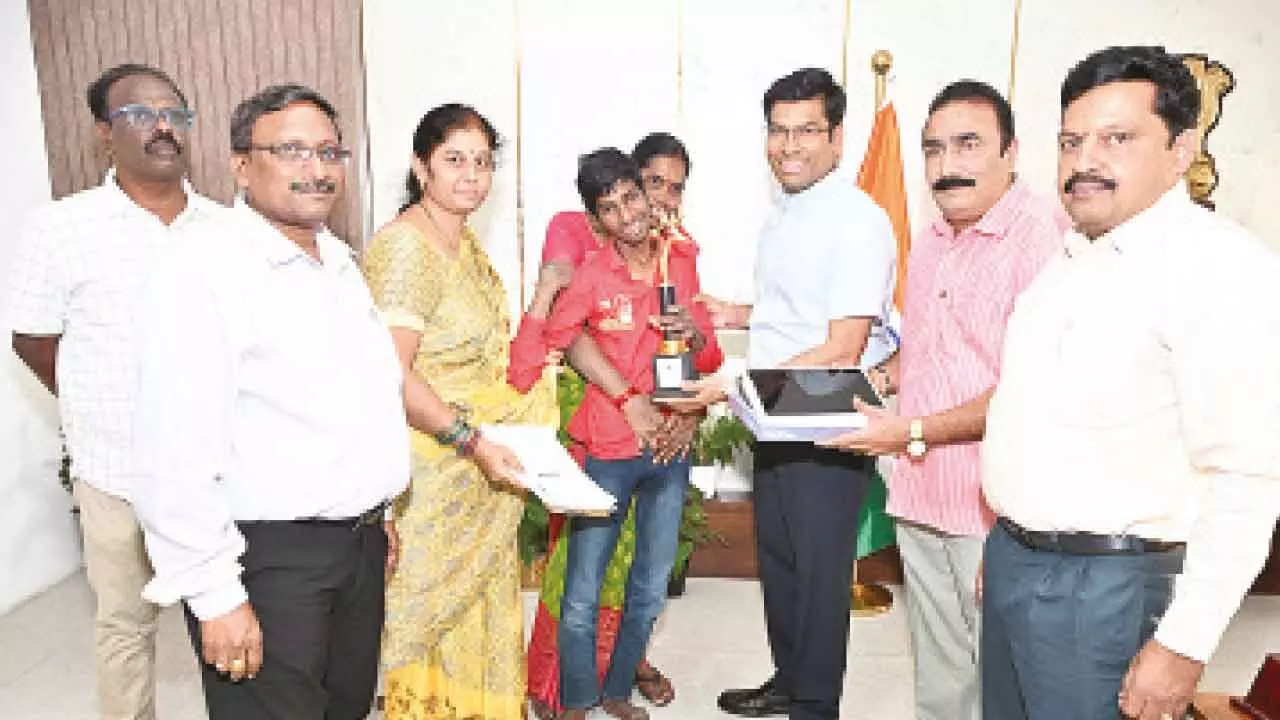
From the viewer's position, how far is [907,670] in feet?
10.4

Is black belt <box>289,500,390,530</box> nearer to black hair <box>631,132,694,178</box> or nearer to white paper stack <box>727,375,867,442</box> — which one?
white paper stack <box>727,375,867,442</box>

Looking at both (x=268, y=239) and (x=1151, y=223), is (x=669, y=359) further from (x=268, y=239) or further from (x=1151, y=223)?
(x=1151, y=223)

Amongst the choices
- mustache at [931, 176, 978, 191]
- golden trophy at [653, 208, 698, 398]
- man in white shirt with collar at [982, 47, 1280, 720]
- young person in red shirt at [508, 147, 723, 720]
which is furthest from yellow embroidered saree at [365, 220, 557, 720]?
man in white shirt with collar at [982, 47, 1280, 720]

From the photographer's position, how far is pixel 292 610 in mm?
1591

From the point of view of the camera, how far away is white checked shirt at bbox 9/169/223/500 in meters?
2.28

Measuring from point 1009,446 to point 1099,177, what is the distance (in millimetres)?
492

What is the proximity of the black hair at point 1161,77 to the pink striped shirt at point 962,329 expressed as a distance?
1.77ft

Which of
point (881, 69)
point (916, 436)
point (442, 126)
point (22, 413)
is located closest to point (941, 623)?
point (916, 436)

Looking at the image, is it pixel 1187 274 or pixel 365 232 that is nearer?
pixel 1187 274

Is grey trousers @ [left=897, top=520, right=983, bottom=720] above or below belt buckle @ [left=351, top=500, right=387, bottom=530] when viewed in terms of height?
below

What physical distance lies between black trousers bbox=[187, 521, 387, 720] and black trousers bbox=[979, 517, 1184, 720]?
1.24 meters

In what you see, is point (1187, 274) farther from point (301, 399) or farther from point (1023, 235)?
point (301, 399)

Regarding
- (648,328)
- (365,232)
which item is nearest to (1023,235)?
(648,328)

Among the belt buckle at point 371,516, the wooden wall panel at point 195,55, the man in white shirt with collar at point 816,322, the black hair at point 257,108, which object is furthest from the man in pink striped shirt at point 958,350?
the wooden wall panel at point 195,55
